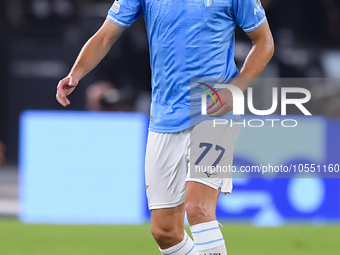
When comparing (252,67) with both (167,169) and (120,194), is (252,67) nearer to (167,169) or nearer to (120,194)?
(167,169)

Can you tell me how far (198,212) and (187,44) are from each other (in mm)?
869

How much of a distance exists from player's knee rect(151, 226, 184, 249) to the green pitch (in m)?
1.49

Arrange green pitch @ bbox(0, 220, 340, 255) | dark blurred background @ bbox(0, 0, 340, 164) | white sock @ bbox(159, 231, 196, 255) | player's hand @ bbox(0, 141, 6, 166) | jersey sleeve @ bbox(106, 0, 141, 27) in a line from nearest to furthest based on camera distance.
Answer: white sock @ bbox(159, 231, 196, 255) < jersey sleeve @ bbox(106, 0, 141, 27) < green pitch @ bbox(0, 220, 340, 255) < dark blurred background @ bbox(0, 0, 340, 164) < player's hand @ bbox(0, 141, 6, 166)

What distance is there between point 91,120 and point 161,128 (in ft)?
9.57

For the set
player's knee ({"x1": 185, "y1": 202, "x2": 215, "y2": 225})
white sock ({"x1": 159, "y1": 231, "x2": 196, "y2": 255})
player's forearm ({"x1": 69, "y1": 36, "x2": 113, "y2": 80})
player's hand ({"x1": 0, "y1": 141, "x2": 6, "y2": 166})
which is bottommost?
player's hand ({"x1": 0, "y1": 141, "x2": 6, "y2": 166})

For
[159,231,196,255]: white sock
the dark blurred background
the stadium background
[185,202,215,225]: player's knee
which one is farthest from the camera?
the dark blurred background

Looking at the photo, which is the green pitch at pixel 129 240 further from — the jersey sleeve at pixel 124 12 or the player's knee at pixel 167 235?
the jersey sleeve at pixel 124 12

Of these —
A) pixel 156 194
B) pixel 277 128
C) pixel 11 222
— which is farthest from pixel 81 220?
pixel 156 194

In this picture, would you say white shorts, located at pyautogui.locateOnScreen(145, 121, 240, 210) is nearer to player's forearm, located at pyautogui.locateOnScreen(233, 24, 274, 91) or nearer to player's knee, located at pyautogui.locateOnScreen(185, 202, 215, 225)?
player's knee, located at pyautogui.locateOnScreen(185, 202, 215, 225)

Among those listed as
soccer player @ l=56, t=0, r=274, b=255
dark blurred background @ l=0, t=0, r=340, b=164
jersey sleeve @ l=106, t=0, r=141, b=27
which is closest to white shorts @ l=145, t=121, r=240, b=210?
soccer player @ l=56, t=0, r=274, b=255

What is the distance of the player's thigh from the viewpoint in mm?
2957

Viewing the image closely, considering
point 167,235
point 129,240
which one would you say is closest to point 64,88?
point 167,235

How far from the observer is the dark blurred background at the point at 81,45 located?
28.9 ft

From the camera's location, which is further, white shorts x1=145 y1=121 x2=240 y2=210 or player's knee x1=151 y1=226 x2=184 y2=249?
player's knee x1=151 y1=226 x2=184 y2=249
